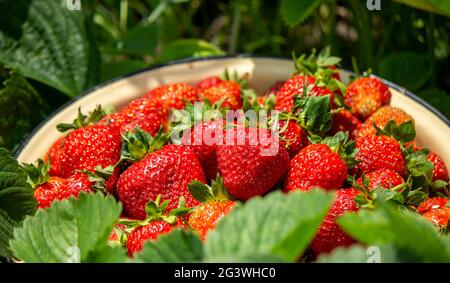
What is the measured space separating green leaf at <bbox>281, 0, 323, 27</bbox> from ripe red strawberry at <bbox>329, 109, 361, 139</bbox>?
278 mm

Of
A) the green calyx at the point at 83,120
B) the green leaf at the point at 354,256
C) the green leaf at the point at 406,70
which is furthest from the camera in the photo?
the green leaf at the point at 406,70

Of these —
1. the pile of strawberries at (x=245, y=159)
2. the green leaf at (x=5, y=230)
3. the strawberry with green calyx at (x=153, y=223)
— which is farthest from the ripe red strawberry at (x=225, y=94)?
the green leaf at (x=5, y=230)

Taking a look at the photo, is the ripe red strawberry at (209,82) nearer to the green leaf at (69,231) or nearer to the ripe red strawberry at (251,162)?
the ripe red strawberry at (251,162)

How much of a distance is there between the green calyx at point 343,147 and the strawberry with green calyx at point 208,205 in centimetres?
14

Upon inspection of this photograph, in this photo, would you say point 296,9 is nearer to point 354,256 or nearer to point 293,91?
point 293,91

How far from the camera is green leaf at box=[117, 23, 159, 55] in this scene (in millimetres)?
1272

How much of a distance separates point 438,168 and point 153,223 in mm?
396

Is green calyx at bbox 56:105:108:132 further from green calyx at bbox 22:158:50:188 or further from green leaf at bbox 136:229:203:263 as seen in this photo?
green leaf at bbox 136:229:203:263

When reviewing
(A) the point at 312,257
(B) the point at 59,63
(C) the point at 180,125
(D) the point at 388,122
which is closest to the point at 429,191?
(D) the point at 388,122

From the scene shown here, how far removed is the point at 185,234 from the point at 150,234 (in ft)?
0.64

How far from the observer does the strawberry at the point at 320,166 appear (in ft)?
2.56

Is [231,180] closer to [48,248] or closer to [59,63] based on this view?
[48,248]

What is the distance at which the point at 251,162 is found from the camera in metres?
0.78

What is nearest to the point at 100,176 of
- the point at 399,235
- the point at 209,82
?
the point at 209,82
